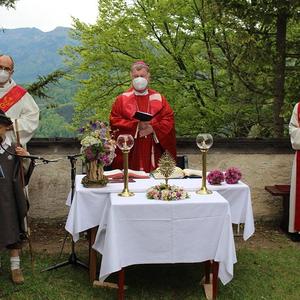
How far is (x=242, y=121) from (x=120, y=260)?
770 centimetres

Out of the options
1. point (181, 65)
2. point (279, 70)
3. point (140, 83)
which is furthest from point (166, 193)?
point (181, 65)

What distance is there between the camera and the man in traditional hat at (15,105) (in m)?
5.55

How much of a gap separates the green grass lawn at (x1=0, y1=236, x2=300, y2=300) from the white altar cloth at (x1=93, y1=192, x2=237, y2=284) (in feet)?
1.76

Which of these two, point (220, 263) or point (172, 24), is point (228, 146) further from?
point (172, 24)

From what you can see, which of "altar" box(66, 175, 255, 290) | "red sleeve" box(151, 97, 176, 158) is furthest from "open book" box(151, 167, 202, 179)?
"red sleeve" box(151, 97, 176, 158)

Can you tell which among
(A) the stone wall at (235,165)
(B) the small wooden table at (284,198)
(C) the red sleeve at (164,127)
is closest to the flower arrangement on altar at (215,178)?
(C) the red sleeve at (164,127)

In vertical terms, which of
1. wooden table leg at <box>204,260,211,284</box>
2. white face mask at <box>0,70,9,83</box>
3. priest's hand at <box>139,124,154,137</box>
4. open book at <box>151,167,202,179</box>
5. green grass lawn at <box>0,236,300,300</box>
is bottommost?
green grass lawn at <box>0,236,300,300</box>

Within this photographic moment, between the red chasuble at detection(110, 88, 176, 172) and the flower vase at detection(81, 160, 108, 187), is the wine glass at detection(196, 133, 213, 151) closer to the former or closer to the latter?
the flower vase at detection(81, 160, 108, 187)

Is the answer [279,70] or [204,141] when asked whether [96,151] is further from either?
[279,70]

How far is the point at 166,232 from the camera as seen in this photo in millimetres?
4199

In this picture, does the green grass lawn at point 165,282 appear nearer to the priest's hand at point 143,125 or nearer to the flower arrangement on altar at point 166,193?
the flower arrangement on altar at point 166,193

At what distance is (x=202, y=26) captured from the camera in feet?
36.1

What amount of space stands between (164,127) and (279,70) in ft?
13.3

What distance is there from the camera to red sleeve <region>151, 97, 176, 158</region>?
20.5 ft
